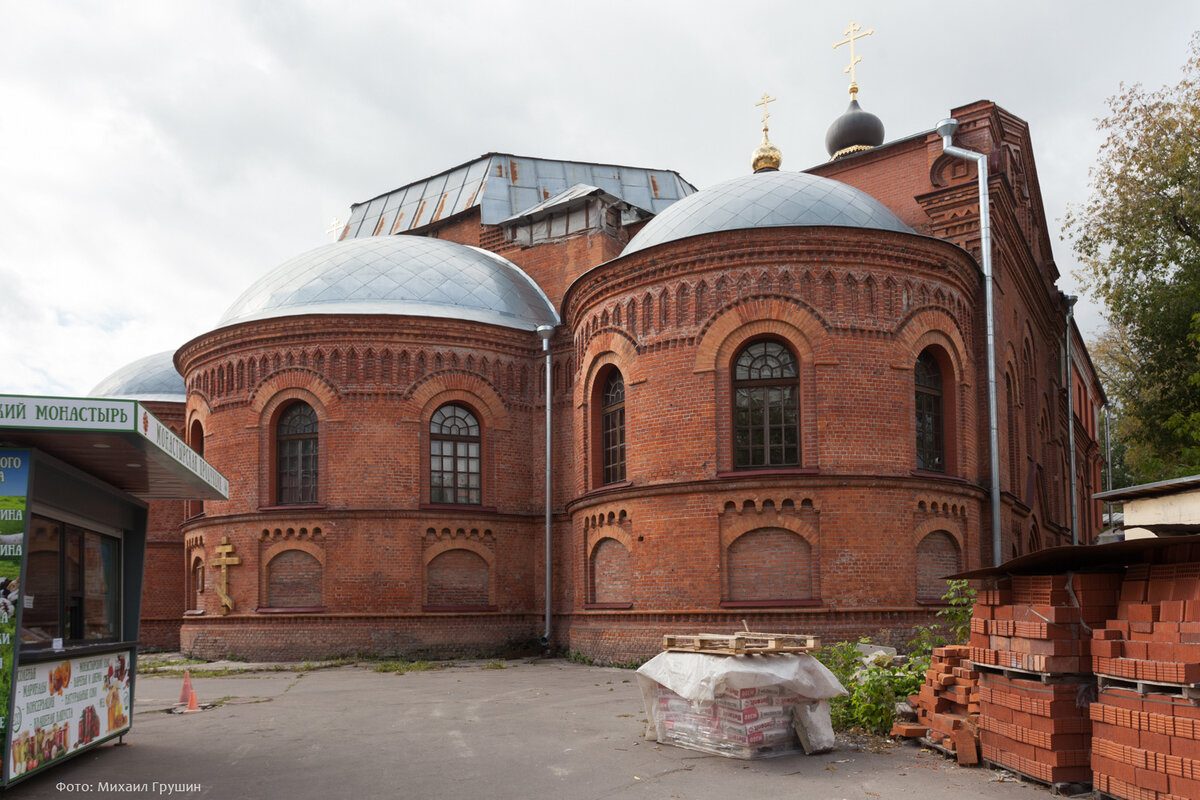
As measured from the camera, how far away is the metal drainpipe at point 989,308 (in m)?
18.5

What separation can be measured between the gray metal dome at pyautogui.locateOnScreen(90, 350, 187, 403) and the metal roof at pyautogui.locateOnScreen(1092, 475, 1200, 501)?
23.2m

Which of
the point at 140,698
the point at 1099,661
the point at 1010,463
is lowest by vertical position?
the point at 140,698

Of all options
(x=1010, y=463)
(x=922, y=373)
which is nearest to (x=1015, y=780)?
(x=922, y=373)

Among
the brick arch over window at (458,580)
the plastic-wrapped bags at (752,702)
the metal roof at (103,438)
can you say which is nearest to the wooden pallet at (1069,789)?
the plastic-wrapped bags at (752,702)

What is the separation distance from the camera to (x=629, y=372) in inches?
736

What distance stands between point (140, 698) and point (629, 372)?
9.44 m

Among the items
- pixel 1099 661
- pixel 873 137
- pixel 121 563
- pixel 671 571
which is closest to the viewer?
pixel 1099 661

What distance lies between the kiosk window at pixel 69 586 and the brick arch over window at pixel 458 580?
1069 cm

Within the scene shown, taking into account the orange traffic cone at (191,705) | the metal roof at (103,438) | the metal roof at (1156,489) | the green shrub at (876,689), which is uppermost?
the metal roof at (103,438)

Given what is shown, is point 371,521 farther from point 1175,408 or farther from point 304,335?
point 1175,408

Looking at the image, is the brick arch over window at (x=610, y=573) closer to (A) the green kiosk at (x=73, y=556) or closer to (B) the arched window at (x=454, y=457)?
(B) the arched window at (x=454, y=457)

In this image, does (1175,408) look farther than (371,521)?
Yes

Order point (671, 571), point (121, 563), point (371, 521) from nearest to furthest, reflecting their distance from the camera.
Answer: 1. point (121, 563)
2. point (671, 571)
3. point (371, 521)

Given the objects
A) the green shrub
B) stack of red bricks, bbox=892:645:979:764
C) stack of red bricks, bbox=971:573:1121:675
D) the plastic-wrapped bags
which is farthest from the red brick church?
stack of red bricks, bbox=971:573:1121:675
